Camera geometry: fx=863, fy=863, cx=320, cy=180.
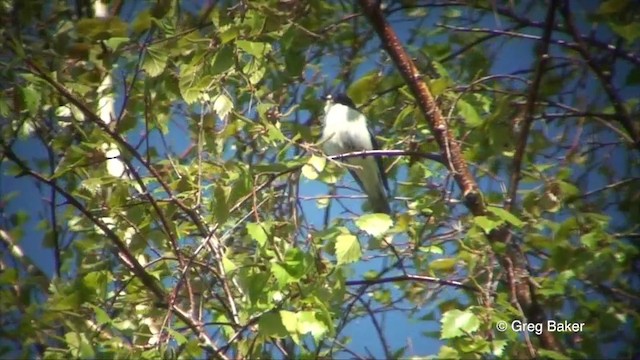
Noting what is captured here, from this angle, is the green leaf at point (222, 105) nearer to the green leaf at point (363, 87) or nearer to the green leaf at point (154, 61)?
the green leaf at point (154, 61)

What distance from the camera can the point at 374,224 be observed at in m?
1.61

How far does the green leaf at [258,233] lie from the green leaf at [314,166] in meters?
0.16

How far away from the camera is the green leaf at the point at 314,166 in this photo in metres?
1.64

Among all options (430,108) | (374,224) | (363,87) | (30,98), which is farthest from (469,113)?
(30,98)

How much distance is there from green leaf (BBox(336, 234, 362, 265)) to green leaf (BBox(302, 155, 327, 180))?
0.14 meters

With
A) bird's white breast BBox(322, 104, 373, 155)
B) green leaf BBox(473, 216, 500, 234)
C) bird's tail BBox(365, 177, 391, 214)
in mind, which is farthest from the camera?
bird's white breast BBox(322, 104, 373, 155)

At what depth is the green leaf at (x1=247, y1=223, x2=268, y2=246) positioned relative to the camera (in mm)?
1546

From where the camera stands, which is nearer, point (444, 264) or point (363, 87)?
point (444, 264)

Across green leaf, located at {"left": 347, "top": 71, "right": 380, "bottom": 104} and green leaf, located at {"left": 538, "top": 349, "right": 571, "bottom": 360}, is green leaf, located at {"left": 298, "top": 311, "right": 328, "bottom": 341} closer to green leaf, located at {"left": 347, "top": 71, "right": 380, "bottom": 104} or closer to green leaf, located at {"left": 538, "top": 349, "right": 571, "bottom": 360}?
green leaf, located at {"left": 538, "top": 349, "right": 571, "bottom": 360}

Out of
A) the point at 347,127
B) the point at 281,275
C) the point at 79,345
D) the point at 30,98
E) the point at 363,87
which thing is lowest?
the point at 79,345

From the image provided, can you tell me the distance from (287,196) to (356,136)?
0.64 meters

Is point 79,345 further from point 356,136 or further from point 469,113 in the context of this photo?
point 356,136

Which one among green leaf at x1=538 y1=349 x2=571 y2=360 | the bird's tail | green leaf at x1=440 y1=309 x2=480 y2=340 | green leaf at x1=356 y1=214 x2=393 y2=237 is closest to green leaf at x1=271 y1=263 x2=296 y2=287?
green leaf at x1=356 y1=214 x2=393 y2=237

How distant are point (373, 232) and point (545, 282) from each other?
1.58ft
